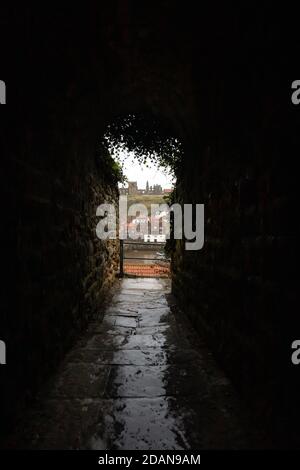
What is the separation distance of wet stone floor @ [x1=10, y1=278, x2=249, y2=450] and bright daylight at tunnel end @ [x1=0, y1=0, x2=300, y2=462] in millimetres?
12

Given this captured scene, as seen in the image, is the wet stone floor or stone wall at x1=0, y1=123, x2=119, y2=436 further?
stone wall at x1=0, y1=123, x2=119, y2=436

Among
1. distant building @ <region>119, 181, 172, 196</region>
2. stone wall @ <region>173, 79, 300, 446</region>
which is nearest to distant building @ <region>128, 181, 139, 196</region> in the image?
distant building @ <region>119, 181, 172, 196</region>

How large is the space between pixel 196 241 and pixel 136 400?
6.99 feet

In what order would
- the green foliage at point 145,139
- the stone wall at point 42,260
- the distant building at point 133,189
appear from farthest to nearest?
the distant building at point 133,189 → the green foliage at point 145,139 → the stone wall at point 42,260

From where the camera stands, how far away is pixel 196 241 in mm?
3711

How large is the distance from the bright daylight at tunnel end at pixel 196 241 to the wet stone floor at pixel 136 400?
0.01m

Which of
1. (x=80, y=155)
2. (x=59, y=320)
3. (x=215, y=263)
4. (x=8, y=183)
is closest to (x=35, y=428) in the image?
(x=59, y=320)

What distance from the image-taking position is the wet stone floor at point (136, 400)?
63.7 inches

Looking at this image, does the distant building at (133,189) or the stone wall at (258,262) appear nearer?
the stone wall at (258,262)

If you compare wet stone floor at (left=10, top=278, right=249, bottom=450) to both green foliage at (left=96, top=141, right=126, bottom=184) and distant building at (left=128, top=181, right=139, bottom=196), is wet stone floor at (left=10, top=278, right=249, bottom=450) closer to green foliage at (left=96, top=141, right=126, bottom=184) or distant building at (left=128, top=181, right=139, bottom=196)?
green foliage at (left=96, top=141, right=126, bottom=184)

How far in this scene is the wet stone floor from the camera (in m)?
1.62

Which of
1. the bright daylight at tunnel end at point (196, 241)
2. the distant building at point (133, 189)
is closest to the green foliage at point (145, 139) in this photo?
the bright daylight at tunnel end at point (196, 241)

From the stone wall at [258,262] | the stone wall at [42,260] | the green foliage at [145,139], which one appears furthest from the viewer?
the green foliage at [145,139]

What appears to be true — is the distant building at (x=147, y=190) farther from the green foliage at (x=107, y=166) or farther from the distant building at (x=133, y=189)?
the green foliage at (x=107, y=166)
